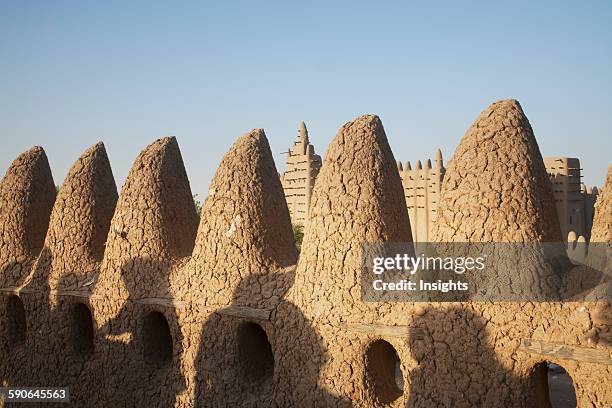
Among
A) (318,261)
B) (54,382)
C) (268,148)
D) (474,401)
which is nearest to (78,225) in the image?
(54,382)

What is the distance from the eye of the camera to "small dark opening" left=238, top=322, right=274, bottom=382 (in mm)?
10180

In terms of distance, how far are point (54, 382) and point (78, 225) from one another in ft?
9.29

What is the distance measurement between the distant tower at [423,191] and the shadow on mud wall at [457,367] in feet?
55.7

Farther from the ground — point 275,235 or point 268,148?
point 268,148

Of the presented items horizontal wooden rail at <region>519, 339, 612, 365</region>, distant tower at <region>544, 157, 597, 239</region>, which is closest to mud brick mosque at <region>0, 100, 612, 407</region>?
horizontal wooden rail at <region>519, 339, 612, 365</region>

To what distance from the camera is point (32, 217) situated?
14609 millimetres

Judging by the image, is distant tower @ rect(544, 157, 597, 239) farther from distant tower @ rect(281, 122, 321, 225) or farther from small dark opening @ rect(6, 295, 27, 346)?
small dark opening @ rect(6, 295, 27, 346)

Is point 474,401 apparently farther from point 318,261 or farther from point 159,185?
point 159,185

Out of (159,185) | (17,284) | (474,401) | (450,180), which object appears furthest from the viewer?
(17,284)

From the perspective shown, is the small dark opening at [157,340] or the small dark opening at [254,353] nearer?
the small dark opening at [254,353]

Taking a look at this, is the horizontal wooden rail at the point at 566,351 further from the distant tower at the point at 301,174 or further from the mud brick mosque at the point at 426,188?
the distant tower at the point at 301,174

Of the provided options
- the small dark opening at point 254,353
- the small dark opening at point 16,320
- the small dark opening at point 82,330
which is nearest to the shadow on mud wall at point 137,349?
the small dark opening at point 82,330

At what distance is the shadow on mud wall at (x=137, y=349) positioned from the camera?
1114 cm

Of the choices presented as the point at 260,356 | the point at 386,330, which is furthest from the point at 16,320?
the point at 386,330
